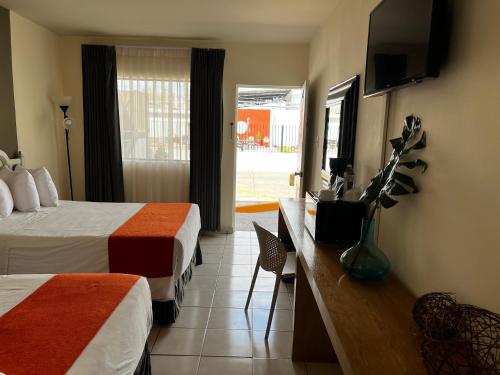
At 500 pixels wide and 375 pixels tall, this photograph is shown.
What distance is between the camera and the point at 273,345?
7.58ft

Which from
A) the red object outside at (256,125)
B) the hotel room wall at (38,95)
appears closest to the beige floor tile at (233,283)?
the hotel room wall at (38,95)

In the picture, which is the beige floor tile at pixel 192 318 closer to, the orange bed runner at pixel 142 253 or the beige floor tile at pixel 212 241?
the orange bed runner at pixel 142 253

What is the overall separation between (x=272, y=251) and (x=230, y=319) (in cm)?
73

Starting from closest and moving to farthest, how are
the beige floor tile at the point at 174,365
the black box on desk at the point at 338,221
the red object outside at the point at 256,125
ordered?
1. the black box on desk at the point at 338,221
2. the beige floor tile at the point at 174,365
3. the red object outside at the point at 256,125

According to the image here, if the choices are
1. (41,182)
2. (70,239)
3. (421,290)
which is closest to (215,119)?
(41,182)

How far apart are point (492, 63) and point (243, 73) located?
363cm

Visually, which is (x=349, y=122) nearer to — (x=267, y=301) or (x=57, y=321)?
(x=267, y=301)

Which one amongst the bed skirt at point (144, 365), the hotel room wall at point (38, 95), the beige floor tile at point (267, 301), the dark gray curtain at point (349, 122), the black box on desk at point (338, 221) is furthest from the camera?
the hotel room wall at point (38, 95)

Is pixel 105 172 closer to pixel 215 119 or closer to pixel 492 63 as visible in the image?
pixel 215 119

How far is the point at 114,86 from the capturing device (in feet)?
14.0

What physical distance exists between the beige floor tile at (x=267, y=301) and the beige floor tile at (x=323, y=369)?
2.27ft

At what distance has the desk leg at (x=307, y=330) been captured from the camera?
2059 mm

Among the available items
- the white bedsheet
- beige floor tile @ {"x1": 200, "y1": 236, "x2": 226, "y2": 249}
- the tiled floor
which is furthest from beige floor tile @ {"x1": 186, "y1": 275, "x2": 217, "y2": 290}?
beige floor tile @ {"x1": 200, "y1": 236, "x2": 226, "y2": 249}

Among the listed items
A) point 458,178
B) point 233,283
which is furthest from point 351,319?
point 233,283
